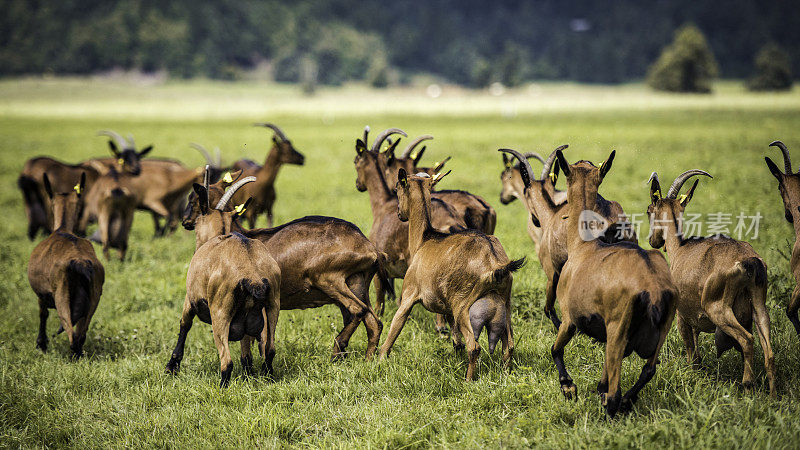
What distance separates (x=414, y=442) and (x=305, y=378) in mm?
1665

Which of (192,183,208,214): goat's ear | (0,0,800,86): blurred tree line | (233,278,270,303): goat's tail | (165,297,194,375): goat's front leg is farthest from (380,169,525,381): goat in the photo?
(0,0,800,86): blurred tree line

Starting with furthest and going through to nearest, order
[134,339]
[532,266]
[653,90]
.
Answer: [653,90] < [532,266] < [134,339]

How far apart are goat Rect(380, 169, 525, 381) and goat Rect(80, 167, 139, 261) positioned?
24.7ft

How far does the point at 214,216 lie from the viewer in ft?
24.4

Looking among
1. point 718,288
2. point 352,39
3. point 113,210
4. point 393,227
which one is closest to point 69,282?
point 393,227

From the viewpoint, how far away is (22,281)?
1132 cm

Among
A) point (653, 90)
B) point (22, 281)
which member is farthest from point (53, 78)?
point (22, 281)

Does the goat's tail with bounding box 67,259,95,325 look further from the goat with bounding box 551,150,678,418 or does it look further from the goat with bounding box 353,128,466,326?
the goat with bounding box 551,150,678,418

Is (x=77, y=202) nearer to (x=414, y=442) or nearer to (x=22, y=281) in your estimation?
(x=22, y=281)

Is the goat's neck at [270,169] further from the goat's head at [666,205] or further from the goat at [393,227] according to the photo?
the goat's head at [666,205]

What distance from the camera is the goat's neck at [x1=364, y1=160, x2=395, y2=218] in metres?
9.28

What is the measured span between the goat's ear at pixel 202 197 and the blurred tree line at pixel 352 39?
108 meters

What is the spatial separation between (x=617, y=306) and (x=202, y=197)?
4.41m

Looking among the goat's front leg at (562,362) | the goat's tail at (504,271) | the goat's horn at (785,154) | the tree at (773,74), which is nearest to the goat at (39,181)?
the goat's tail at (504,271)
